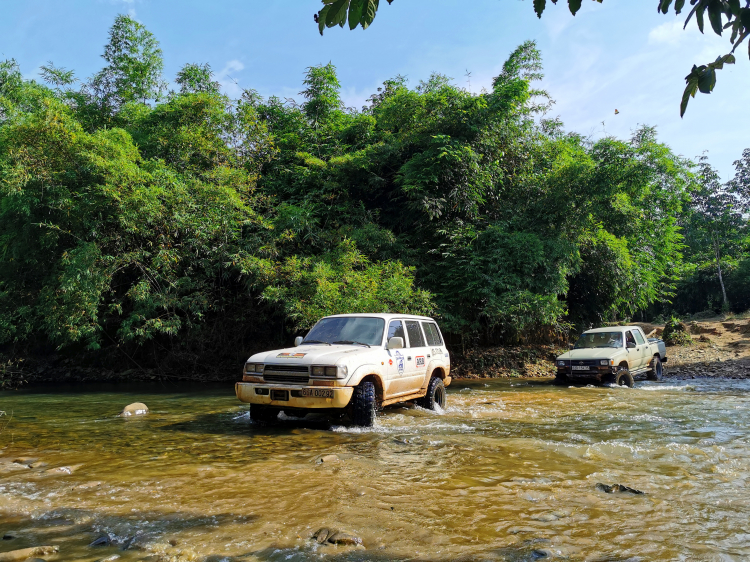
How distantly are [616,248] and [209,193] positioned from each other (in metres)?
14.2

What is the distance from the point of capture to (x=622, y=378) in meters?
12.9

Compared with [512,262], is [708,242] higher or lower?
higher

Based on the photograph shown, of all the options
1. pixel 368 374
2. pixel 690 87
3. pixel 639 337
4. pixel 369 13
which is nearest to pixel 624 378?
pixel 639 337

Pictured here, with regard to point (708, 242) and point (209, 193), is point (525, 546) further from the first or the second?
point (708, 242)

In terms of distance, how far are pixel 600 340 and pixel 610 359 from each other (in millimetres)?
1573

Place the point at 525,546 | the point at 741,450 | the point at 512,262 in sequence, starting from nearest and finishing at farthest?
the point at 525,546 → the point at 741,450 → the point at 512,262

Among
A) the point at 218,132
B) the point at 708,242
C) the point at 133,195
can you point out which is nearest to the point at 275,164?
the point at 218,132

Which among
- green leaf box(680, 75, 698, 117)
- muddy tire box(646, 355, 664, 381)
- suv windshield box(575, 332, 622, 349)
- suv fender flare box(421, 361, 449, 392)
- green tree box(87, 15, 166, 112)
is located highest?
green tree box(87, 15, 166, 112)

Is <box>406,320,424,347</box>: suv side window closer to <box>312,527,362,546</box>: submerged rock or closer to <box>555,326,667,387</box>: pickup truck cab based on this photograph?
<box>312,527,362,546</box>: submerged rock

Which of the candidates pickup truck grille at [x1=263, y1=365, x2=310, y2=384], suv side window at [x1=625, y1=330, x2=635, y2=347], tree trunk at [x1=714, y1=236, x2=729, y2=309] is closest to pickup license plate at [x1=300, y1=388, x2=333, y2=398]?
pickup truck grille at [x1=263, y1=365, x2=310, y2=384]

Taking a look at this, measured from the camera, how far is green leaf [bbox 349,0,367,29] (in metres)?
2.23

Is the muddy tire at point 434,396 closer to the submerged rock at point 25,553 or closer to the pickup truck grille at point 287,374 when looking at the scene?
the pickup truck grille at point 287,374

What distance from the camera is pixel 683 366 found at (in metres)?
18.0

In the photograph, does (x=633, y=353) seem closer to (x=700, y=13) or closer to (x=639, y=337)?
(x=639, y=337)
